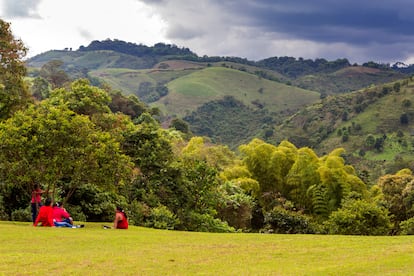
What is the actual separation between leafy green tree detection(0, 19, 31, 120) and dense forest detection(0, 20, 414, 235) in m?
0.07

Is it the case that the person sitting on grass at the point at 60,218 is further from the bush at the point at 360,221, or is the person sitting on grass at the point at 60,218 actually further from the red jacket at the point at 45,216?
the bush at the point at 360,221

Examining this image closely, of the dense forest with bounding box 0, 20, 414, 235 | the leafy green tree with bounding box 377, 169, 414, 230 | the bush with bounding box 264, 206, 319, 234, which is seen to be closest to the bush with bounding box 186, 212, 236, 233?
the dense forest with bounding box 0, 20, 414, 235

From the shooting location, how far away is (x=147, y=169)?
36.1m

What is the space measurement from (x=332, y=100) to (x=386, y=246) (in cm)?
16909

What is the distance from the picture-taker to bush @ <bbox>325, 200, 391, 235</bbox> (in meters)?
36.8

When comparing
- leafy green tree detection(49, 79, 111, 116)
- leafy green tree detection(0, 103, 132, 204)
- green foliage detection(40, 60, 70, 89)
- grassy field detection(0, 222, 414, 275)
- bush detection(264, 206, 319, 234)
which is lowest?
bush detection(264, 206, 319, 234)

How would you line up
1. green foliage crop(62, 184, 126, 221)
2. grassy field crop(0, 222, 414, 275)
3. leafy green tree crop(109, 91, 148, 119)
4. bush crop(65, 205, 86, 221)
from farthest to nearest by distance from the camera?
leafy green tree crop(109, 91, 148, 119), green foliage crop(62, 184, 126, 221), bush crop(65, 205, 86, 221), grassy field crop(0, 222, 414, 275)

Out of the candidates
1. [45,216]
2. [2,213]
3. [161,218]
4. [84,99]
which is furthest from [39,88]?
[45,216]

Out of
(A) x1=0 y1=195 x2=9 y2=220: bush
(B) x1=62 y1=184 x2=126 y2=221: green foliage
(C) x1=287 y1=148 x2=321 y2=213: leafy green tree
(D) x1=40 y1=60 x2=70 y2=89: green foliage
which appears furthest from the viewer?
(D) x1=40 y1=60 x2=70 y2=89: green foliage

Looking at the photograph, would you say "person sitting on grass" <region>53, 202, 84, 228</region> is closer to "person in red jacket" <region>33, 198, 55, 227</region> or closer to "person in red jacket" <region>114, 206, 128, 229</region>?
"person in red jacket" <region>33, 198, 55, 227</region>

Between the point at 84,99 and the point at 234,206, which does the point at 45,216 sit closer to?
the point at 84,99

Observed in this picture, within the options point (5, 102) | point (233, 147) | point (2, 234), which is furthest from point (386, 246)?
point (233, 147)

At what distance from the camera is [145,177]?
36031 mm

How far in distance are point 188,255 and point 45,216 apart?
963cm
